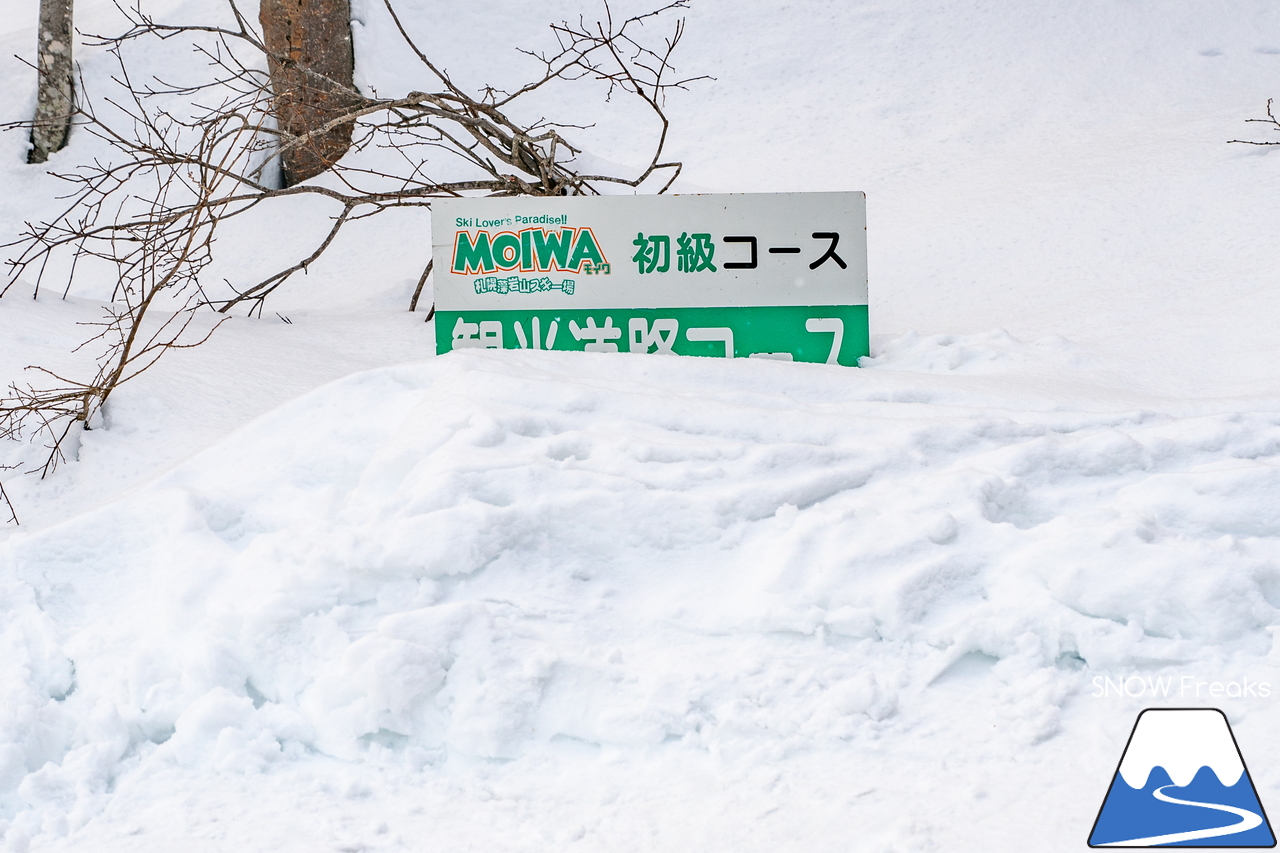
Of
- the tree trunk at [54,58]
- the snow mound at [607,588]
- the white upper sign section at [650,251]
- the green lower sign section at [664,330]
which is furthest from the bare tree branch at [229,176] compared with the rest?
the snow mound at [607,588]

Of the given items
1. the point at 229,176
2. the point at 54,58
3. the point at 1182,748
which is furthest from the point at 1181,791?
the point at 54,58

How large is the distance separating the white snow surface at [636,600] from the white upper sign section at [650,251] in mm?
442

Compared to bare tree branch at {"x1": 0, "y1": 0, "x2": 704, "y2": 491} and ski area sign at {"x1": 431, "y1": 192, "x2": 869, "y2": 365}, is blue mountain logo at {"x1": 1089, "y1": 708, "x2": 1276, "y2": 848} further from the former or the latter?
bare tree branch at {"x1": 0, "y1": 0, "x2": 704, "y2": 491}

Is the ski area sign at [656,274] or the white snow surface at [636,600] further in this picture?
the ski area sign at [656,274]

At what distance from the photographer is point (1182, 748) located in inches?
62.1

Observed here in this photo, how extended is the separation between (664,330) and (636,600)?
5.00 feet

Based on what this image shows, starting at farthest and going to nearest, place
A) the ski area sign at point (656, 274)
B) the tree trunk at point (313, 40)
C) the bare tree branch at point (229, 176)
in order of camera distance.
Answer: the tree trunk at point (313, 40) < the ski area sign at point (656, 274) < the bare tree branch at point (229, 176)

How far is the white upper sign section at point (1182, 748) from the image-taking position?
5.08 feet

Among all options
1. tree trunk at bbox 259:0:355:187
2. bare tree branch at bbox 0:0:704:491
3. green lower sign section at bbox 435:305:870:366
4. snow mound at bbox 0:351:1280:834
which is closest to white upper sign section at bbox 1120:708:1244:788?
snow mound at bbox 0:351:1280:834

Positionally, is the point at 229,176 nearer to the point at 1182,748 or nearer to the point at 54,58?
the point at 1182,748

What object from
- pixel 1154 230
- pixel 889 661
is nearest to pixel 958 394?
pixel 889 661

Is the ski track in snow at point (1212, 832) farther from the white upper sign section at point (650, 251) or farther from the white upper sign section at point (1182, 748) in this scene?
the white upper sign section at point (650, 251)

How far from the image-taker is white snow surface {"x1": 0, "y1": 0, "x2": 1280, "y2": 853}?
5.23ft

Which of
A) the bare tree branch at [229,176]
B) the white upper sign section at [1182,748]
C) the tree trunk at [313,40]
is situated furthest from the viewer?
the tree trunk at [313,40]
